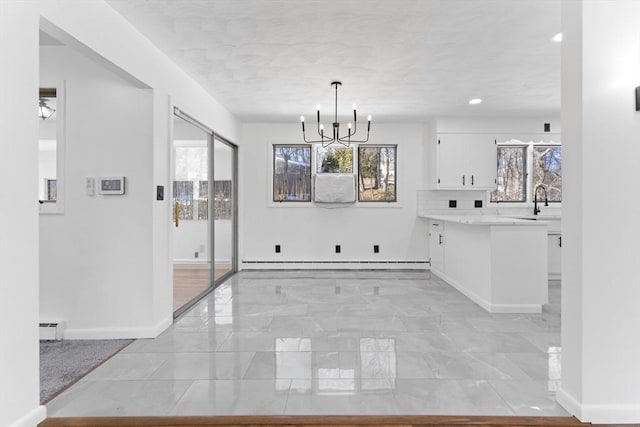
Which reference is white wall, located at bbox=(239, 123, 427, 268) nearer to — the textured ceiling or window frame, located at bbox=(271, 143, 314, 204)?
window frame, located at bbox=(271, 143, 314, 204)

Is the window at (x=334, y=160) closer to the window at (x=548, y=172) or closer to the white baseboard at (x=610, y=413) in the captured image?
the window at (x=548, y=172)

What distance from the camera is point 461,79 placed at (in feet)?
13.2

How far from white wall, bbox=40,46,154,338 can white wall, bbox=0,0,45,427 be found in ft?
3.90

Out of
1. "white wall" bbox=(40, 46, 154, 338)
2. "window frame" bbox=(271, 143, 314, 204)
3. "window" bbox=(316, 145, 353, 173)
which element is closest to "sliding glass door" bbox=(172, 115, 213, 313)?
"white wall" bbox=(40, 46, 154, 338)

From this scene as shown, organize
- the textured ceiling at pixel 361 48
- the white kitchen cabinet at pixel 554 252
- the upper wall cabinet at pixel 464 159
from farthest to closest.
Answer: the upper wall cabinet at pixel 464 159
the white kitchen cabinet at pixel 554 252
the textured ceiling at pixel 361 48

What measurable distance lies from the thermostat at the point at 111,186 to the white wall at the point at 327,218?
10.2 feet

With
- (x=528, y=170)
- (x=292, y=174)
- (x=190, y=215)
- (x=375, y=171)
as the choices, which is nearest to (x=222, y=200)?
(x=190, y=215)

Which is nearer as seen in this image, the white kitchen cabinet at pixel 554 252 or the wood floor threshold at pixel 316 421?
the wood floor threshold at pixel 316 421

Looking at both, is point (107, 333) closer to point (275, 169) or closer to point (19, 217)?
point (19, 217)

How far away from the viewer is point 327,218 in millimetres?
6215

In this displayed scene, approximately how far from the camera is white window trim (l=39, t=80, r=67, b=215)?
3.06m

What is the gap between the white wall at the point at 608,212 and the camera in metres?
1.84

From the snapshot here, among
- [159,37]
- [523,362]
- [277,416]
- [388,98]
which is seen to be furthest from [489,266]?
[159,37]

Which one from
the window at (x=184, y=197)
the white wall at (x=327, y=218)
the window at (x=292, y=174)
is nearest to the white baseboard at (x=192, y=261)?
the window at (x=184, y=197)
